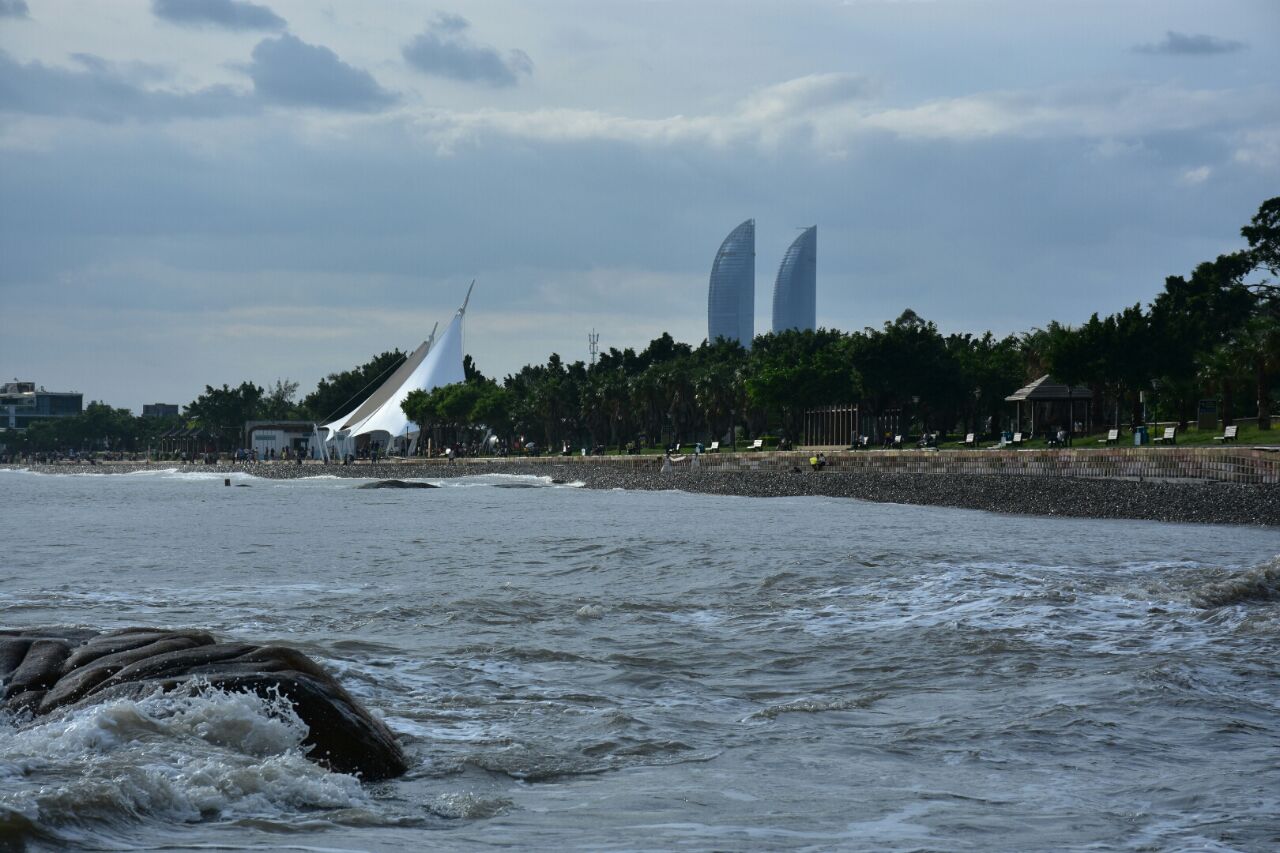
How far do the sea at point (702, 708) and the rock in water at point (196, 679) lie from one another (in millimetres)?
122

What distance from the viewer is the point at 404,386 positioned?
11331 centimetres

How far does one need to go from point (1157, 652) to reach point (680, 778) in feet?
14.3

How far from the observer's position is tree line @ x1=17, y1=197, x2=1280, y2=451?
48.4 meters

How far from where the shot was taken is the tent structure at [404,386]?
109375 mm

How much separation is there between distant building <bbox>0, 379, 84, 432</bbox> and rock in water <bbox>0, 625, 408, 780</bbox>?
191696 millimetres

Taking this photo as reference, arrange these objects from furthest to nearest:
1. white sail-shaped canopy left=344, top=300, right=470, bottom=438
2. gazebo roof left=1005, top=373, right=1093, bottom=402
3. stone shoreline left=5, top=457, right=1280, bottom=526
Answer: white sail-shaped canopy left=344, top=300, right=470, bottom=438, gazebo roof left=1005, top=373, right=1093, bottom=402, stone shoreline left=5, top=457, right=1280, bottom=526

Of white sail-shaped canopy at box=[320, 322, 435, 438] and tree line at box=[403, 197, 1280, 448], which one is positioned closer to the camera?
tree line at box=[403, 197, 1280, 448]

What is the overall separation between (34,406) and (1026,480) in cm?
18462

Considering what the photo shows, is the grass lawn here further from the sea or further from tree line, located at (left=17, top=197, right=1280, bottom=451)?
the sea

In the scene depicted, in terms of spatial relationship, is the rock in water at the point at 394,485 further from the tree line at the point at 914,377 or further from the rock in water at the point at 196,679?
the rock in water at the point at 196,679

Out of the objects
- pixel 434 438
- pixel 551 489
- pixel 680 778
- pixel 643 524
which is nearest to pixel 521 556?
pixel 643 524

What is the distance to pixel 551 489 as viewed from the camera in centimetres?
4850

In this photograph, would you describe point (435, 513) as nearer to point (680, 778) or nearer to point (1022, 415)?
point (680, 778)

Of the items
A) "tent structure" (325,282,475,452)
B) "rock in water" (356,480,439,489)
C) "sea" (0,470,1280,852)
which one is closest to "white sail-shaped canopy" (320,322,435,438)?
"tent structure" (325,282,475,452)
